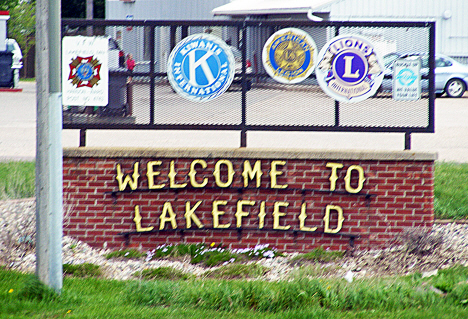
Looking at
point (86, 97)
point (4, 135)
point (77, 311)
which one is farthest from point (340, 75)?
point (4, 135)

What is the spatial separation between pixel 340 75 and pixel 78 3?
1546 inches

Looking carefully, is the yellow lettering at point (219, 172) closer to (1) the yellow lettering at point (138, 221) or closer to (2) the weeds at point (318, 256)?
(1) the yellow lettering at point (138, 221)

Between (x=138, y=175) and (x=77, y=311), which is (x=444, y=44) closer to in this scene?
(x=138, y=175)

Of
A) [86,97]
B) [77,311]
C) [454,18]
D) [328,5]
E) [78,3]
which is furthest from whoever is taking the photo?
[78,3]

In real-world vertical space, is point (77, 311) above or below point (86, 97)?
below

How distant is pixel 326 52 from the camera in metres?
7.19

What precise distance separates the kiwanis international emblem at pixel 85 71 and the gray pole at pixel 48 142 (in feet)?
6.75

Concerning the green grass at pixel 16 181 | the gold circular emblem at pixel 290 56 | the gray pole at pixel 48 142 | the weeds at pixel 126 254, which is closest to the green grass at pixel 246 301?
the gray pole at pixel 48 142

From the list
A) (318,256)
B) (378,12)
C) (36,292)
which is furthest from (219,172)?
(378,12)

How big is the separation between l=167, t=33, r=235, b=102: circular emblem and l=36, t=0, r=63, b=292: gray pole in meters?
2.31

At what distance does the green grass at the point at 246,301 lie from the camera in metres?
4.79

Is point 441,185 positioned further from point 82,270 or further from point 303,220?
point 82,270

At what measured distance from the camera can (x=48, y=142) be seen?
5.08m

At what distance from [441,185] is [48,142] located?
589cm
